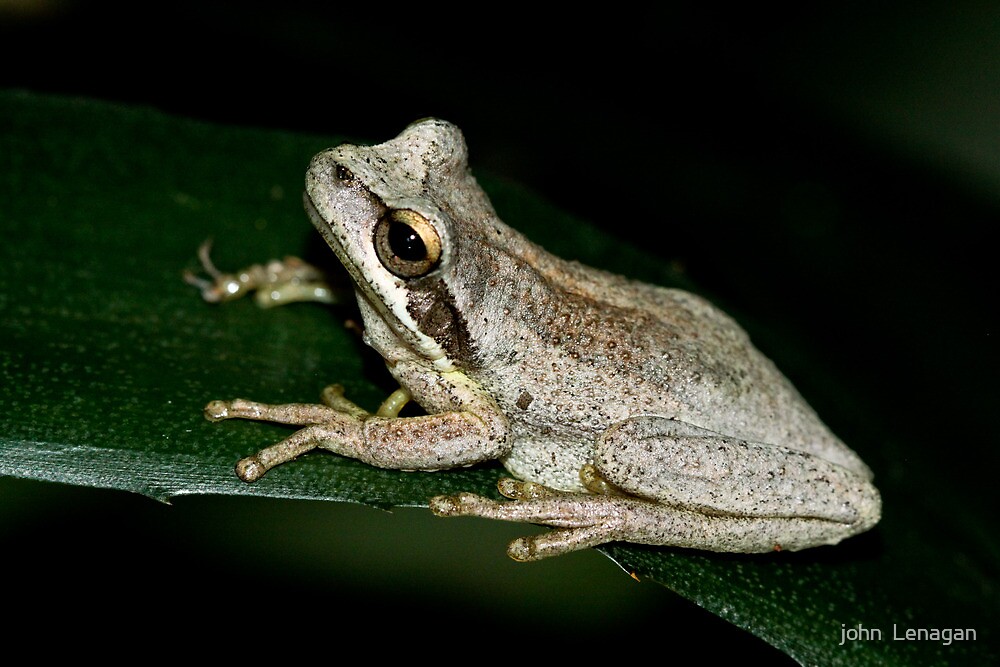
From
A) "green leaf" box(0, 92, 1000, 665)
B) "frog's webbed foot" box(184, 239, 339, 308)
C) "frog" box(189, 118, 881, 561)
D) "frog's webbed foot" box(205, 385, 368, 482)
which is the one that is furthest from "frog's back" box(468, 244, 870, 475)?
"frog's webbed foot" box(184, 239, 339, 308)

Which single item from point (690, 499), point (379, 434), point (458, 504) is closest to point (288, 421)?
point (379, 434)

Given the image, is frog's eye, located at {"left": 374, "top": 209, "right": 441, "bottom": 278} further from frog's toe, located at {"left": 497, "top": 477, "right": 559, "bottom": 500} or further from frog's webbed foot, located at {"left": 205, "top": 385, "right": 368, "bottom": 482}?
frog's toe, located at {"left": 497, "top": 477, "right": 559, "bottom": 500}

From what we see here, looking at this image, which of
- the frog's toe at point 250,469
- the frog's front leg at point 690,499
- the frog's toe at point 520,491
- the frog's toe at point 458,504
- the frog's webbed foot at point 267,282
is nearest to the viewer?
the frog's toe at point 250,469

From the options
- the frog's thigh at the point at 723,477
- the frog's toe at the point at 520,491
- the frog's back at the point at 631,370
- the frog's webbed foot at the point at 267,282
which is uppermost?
the frog's webbed foot at the point at 267,282

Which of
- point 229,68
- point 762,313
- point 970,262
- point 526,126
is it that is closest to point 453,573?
point 762,313

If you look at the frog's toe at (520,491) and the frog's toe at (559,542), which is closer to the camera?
the frog's toe at (559,542)

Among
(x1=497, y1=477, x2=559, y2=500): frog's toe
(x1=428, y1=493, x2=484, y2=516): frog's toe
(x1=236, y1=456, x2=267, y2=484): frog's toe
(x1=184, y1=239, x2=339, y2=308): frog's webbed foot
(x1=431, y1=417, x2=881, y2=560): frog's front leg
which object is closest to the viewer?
(x1=236, y1=456, x2=267, y2=484): frog's toe

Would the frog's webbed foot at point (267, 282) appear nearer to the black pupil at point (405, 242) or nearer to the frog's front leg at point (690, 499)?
the black pupil at point (405, 242)

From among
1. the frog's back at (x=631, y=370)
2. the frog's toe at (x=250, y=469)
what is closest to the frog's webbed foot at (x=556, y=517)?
the frog's back at (x=631, y=370)
